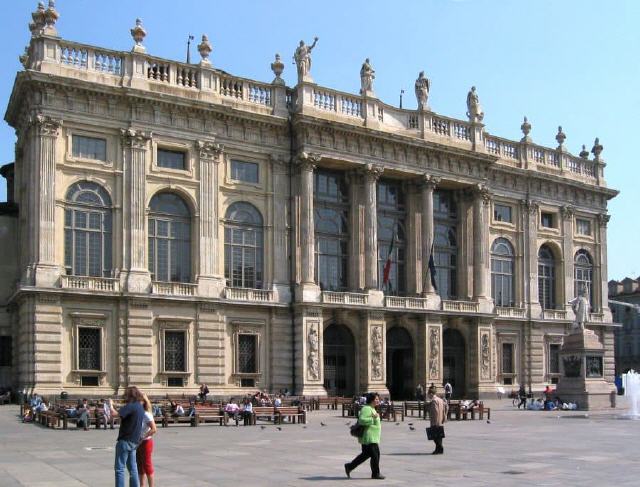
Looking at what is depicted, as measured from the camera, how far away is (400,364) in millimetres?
56562

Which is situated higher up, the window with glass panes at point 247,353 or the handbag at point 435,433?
the window with glass panes at point 247,353

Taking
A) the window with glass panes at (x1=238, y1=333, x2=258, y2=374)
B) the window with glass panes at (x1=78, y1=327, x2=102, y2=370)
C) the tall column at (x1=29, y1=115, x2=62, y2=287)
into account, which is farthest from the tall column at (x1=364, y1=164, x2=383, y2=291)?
the tall column at (x1=29, y1=115, x2=62, y2=287)

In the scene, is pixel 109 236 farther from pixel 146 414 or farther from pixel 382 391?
pixel 146 414

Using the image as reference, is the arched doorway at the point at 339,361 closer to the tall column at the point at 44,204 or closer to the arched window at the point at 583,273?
the tall column at the point at 44,204

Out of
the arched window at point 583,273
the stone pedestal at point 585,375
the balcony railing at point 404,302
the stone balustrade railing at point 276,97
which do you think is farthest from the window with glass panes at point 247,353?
the arched window at point 583,273

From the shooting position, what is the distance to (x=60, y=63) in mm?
44688

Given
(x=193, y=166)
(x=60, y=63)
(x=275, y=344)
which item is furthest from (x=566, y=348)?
(x=60, y=63)

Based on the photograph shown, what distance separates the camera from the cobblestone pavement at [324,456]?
1806 cm

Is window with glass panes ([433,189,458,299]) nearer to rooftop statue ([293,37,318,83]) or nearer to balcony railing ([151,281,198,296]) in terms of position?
rooftop statue ([293,37,318,83])

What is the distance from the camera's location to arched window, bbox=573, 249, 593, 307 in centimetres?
6712

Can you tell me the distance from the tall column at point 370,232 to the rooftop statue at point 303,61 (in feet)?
20.5

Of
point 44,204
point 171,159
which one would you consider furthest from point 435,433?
point 171,159

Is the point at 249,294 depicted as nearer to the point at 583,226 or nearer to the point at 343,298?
the point at 343,298

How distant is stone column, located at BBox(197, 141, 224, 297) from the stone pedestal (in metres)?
19.0
